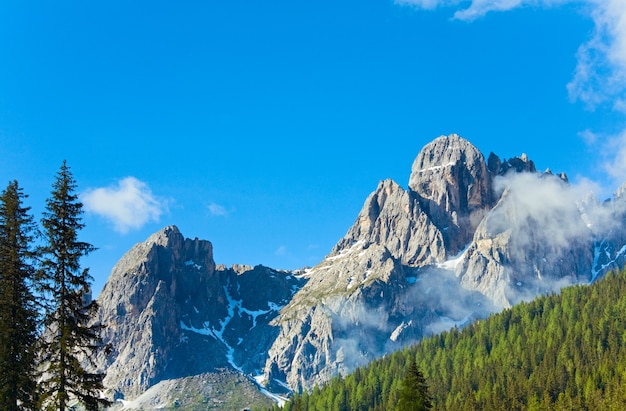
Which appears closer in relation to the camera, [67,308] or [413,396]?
[67,308]

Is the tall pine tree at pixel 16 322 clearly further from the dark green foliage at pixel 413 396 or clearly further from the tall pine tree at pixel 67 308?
the dark green foliage at pixel 413 396

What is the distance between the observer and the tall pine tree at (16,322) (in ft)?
149

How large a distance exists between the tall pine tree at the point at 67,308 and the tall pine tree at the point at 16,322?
2.70 metres

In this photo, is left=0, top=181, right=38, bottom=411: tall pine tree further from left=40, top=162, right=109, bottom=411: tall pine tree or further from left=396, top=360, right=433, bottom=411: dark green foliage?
left=396, top=360, right=433, bottom=411: dark green foliage

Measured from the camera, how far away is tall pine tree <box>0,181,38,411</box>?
149ft

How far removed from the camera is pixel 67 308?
43812 mm

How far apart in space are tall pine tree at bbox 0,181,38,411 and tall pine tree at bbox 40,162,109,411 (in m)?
2.70

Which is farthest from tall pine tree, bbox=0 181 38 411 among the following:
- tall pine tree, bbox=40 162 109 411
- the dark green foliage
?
the dark green foliage

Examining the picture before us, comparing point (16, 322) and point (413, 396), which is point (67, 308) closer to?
point (16, 322)

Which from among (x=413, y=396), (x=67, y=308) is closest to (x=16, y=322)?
(x=67, y=308)

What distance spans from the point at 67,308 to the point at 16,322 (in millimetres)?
4767

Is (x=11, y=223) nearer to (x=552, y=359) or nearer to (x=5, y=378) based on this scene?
(x=5, y=378)

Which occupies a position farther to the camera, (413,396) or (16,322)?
(413,396)

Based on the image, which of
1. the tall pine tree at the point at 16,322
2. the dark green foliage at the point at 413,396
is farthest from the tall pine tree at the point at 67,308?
the dark green foliage at the point at 413,396
